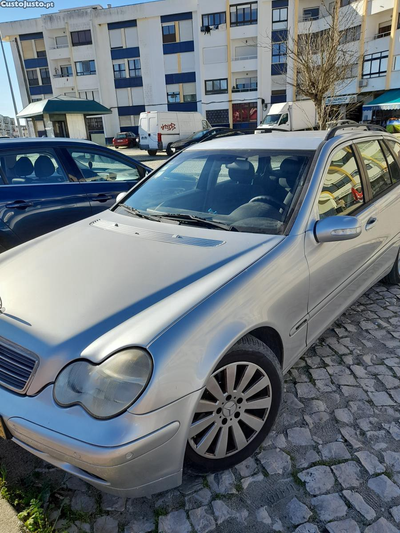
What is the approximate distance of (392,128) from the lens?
102 feet

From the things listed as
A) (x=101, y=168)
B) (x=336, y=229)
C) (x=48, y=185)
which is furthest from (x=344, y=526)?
(x=101, y=168)

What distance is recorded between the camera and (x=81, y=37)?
A: 41219 millimetres

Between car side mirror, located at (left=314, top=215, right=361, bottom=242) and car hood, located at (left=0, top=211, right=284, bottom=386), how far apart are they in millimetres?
299

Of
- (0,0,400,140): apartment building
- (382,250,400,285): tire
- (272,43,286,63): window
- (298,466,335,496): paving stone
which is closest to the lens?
(298,466,335,496): paving stone

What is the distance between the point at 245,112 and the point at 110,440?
4088 cm

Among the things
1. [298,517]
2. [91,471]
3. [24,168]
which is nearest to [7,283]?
[91,471]

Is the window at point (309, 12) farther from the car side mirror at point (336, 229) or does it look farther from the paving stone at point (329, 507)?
the paving stone at point (329, 507)

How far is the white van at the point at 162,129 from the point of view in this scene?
2384 cm

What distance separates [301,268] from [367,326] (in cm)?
153

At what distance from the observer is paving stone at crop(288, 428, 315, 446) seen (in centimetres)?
225

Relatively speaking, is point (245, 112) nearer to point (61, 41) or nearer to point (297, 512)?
point (61, 41)

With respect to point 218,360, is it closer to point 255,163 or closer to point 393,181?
point 255,163

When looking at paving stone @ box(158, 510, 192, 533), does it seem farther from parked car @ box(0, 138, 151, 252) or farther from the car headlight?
parked car @ box(0, 138, 151, 252)

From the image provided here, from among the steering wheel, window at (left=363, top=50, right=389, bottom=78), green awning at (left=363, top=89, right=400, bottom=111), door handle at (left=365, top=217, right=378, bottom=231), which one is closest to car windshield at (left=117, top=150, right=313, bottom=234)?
the steering wheel
